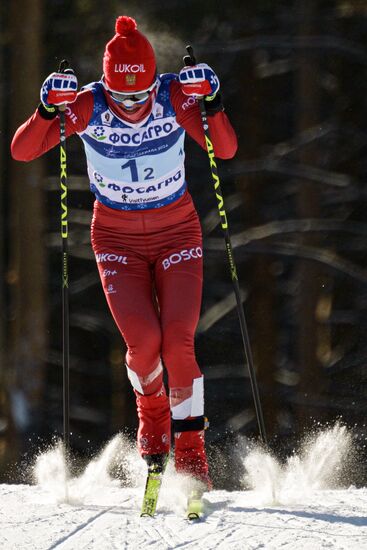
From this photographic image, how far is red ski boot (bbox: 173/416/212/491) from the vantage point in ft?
15.7

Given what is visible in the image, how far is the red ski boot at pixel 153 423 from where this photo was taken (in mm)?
4883

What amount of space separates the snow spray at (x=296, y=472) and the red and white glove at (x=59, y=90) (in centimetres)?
203

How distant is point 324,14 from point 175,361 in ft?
27.6

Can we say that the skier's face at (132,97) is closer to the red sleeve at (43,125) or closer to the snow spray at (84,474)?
the red sleeve at (43,125)

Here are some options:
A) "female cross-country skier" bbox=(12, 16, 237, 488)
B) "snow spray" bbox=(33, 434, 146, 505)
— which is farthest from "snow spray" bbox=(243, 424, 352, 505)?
"snow spray" bbox=(33, 434, 146, 505)

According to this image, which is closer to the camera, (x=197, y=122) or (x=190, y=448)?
(x=190, y=448)

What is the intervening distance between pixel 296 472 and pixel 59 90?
7.97 feet

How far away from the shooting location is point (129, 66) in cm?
468

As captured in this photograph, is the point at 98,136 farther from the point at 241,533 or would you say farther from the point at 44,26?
the point at 44,26

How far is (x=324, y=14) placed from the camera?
12.1 meters

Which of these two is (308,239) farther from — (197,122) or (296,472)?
(197,122)

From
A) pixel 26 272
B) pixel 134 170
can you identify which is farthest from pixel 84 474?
pixel 26 272

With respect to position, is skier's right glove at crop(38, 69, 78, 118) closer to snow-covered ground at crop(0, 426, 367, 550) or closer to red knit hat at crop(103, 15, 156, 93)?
red knit hat at crop(103, 15, 156, 93)

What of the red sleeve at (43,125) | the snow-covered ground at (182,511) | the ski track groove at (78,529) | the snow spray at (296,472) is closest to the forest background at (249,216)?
the snow spray at (296,472)
